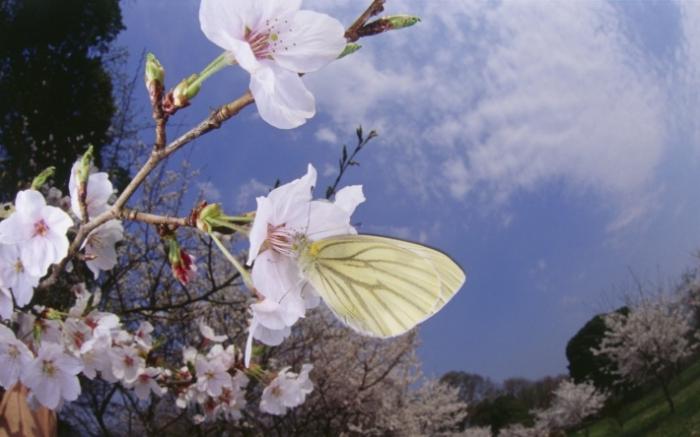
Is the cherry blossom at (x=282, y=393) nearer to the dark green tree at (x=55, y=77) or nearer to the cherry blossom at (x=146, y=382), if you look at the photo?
the cherry blossom at (x=146, y=382)

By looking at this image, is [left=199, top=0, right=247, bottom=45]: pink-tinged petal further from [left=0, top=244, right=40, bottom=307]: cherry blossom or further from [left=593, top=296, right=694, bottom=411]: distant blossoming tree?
[left=593, top=296, right=694, bottom=411]: distant blossoming tree

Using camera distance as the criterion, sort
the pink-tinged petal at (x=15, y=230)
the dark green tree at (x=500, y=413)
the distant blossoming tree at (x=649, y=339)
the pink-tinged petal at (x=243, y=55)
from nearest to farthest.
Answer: the pink-tinged petal at (x=243, y=55) → the pink-tinged petal at (x=15, y=230) → the distant blossoming tree at (x=649, y=339) → the dark green tree at (x=500, y=413)

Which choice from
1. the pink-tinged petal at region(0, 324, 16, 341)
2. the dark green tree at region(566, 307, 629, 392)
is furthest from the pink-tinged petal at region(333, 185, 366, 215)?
the dark green tree at region(566, 307, 629, 392)

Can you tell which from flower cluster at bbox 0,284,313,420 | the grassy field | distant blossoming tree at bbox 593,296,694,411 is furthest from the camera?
distant blossoming tree at bbox 593,296,694,411

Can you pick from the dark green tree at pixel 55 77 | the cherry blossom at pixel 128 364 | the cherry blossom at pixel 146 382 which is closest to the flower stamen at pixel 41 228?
the cherry blossom at pixel 128 364

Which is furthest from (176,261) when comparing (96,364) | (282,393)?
(282,393)
